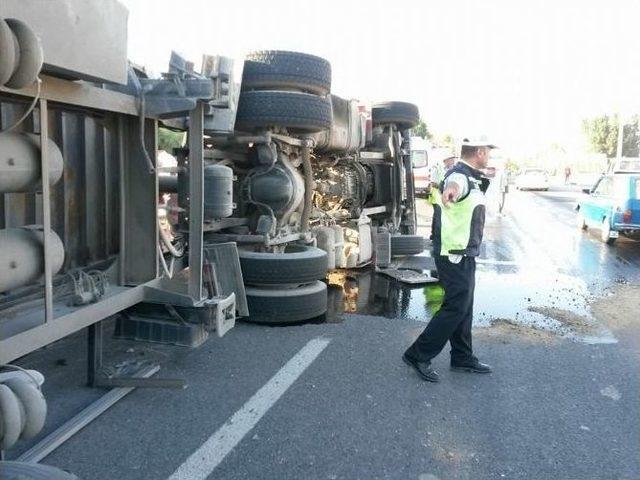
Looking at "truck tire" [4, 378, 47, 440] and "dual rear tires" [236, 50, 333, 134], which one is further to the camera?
"dual rear tires" [236, 50, 333, 134]

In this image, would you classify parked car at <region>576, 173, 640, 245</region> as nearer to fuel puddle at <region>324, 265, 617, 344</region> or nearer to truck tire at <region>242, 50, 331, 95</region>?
fuel puddle at <region>324, 265, 617, 344</region>

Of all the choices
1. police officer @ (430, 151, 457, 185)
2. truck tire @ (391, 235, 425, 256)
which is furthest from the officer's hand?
truck tire @ (391, 235, 425, 256)

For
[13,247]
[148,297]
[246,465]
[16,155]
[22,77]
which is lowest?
[246,465]

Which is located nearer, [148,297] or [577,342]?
[148,297]

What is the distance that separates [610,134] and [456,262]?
6420cm

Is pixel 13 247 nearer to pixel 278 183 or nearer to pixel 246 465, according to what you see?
pixel 246 465

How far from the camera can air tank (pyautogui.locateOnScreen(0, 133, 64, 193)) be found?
2.39m

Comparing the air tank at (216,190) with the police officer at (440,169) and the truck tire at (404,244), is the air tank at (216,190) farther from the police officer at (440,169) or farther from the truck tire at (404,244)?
the truck tire at (404,244)

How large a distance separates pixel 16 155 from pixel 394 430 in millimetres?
2442

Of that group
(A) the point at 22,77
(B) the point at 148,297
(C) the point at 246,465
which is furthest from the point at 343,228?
(A) the point at 22,77

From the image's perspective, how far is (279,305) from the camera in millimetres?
5547

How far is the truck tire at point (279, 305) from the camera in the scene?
5.55 m

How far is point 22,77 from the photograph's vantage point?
6.34 ft

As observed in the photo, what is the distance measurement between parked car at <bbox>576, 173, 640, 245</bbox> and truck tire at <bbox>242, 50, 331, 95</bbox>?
9.19 m
